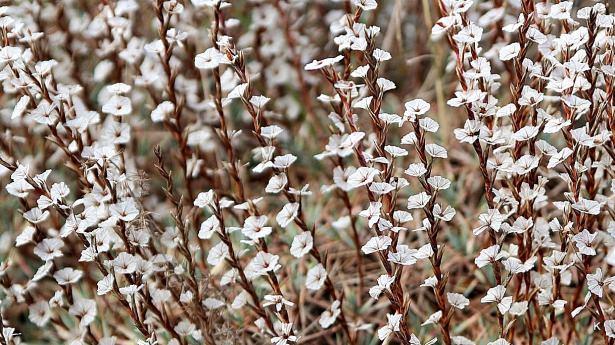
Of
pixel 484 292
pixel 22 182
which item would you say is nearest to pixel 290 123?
pixel 484 292

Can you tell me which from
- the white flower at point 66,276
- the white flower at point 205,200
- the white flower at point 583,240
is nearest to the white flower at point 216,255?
the white flower at point 205,200

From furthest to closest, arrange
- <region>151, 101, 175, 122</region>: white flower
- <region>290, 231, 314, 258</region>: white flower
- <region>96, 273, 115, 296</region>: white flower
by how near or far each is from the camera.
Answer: <region>151, 101, 175, 122</region>: white flower < <region>290, 231, 314, 258</region>: white flower < <region>96, 273, 115, 296</region>: white flower

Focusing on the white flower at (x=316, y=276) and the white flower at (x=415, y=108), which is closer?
the white flower at (x=415, y=108)

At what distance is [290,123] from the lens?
3.00 m

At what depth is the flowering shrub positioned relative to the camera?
1658mm

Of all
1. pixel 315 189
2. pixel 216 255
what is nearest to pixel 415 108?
pixel 216 255

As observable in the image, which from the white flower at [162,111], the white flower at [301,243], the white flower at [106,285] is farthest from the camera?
the white flower at [162,111]

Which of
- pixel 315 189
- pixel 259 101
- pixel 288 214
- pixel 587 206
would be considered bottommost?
pixel 315 189

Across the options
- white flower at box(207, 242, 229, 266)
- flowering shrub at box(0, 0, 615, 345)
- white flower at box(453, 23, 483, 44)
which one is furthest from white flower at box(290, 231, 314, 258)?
white flower at box(453, 23, 483, 44)

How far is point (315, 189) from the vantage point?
285 centimetres

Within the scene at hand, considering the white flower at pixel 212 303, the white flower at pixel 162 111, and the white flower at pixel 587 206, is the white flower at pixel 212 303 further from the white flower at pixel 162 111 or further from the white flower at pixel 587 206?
the white flower at pixel 587 206

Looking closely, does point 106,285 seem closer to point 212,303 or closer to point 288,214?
point 212,303

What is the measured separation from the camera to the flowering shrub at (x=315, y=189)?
1.66 metres

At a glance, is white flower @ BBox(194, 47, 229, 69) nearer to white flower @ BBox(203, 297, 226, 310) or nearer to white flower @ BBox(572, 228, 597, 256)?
white flower @ BBox(203, 297, 226, 310)
